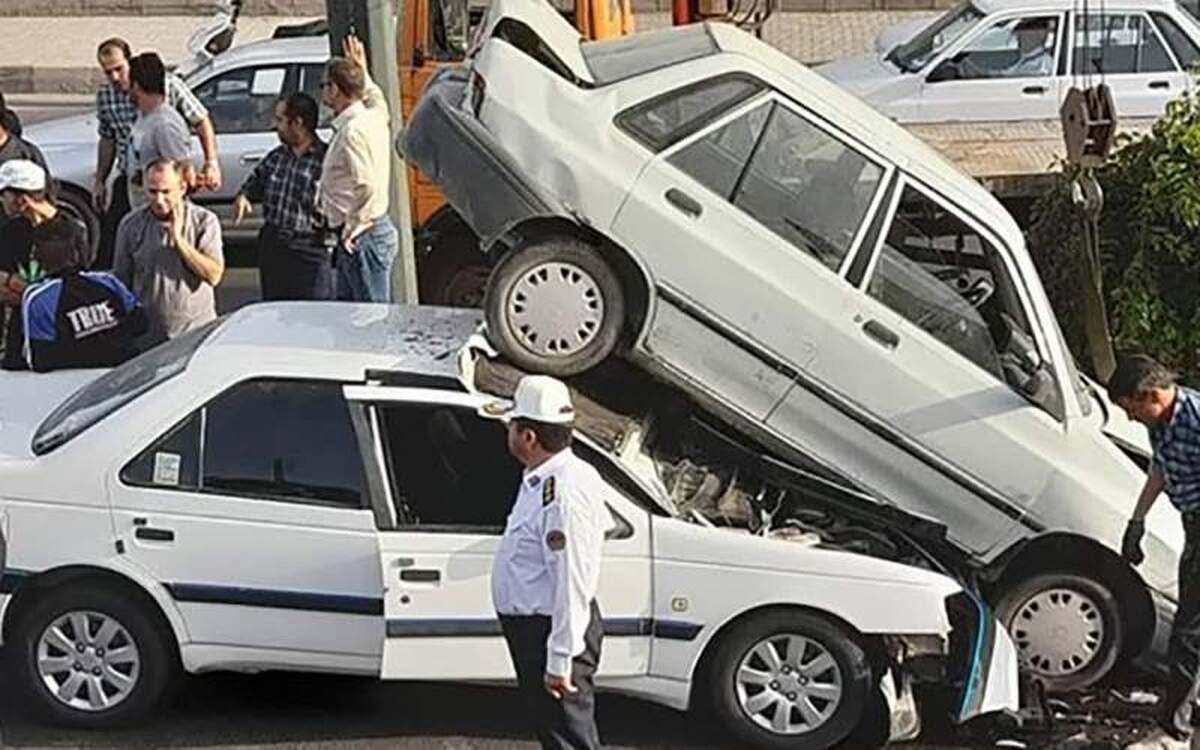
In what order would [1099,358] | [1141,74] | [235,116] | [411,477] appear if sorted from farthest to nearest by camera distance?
[1141,74], [235,116], [1099,358], [411,477]

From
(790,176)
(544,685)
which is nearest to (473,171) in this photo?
(790,176)

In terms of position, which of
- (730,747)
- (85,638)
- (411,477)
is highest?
(411,477)

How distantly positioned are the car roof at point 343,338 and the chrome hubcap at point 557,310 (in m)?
0.25

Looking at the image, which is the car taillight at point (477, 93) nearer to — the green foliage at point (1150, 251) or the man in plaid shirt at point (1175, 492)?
the man in plaid shirt at point (1175, 492)

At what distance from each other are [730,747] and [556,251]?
73.2 inches

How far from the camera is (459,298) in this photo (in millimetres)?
11539

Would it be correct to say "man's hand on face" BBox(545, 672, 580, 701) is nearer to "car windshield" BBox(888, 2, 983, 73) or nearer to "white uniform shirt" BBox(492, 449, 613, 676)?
"white uniform shirt" BBox(492, 449, 613, 676)

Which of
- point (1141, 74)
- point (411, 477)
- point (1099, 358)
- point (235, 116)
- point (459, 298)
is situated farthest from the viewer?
point (1141, 74)

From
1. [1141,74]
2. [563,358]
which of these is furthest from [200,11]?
[563,358]

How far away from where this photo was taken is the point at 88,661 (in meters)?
7.31

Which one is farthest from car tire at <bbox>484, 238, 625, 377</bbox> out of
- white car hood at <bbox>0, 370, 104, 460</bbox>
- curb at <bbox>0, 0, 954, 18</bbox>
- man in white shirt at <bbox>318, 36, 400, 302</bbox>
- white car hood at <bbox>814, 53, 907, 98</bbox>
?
curb at <bbox>0, 0, 954, 18</bbox>

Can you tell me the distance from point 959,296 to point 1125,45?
25.3 feet

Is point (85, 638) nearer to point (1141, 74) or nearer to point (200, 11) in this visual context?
point (1141, 74)

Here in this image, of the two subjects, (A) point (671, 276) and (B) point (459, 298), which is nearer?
(A) point (671, 276)
